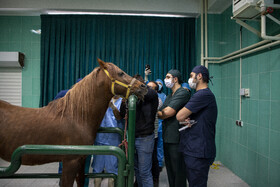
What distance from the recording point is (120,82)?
1.45 metres

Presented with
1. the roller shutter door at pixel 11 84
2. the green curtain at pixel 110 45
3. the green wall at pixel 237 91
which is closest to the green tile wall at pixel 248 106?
the green wall at pixel 237 91

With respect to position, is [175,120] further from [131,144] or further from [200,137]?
[131,144]

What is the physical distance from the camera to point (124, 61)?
12.7ft

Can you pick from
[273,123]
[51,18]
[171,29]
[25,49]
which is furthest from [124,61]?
[273,123]

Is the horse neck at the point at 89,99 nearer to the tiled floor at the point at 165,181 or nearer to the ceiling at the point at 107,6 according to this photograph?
the tiled floor at the point at 165,181

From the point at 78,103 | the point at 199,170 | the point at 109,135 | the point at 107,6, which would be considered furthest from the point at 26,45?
the point at 199,170

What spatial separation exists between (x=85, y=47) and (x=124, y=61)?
822 mm

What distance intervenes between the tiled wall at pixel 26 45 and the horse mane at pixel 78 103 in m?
2.95

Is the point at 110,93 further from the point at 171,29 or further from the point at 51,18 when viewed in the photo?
the point at 51,18

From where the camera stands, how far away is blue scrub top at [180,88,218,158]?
164cm

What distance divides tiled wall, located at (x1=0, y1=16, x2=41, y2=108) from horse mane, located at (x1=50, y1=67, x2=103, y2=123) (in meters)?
2.95

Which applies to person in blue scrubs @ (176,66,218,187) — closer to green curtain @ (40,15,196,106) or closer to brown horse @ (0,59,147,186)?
brown horse @ (0,59,147,186)

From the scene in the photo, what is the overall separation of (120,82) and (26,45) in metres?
3.39

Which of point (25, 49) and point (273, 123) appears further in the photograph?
point (25, 49)
